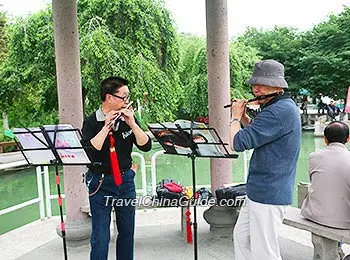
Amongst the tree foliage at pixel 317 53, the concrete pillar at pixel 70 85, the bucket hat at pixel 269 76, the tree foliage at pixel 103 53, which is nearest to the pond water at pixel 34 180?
the tree foliage at pixel 103 53

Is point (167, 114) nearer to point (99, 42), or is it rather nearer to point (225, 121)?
point (99, 42)

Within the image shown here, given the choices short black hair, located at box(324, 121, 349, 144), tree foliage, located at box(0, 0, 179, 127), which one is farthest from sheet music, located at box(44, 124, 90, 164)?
tree foliage, located at box(0, 0, 179, 127)

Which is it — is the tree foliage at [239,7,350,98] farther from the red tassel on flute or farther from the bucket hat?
the bucket hat

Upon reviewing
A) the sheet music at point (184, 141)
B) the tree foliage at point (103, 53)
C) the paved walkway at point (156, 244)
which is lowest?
the paved walkway at point (156, 244)

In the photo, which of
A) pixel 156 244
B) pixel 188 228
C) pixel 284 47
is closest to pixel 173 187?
pixel 188 228

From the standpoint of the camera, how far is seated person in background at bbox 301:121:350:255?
250 cm

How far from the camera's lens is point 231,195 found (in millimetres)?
3459

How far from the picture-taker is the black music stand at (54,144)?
2.53 meters

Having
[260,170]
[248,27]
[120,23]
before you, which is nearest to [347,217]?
[260,170]

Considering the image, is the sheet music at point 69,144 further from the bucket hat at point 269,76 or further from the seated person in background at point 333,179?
the seated person in background at point 333,179

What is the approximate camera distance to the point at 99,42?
9836 millimetres

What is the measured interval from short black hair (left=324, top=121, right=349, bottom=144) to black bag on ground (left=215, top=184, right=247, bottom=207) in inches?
40.3

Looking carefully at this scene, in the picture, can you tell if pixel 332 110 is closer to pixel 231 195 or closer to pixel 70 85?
pixel 231 195

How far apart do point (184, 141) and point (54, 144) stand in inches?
32.5
